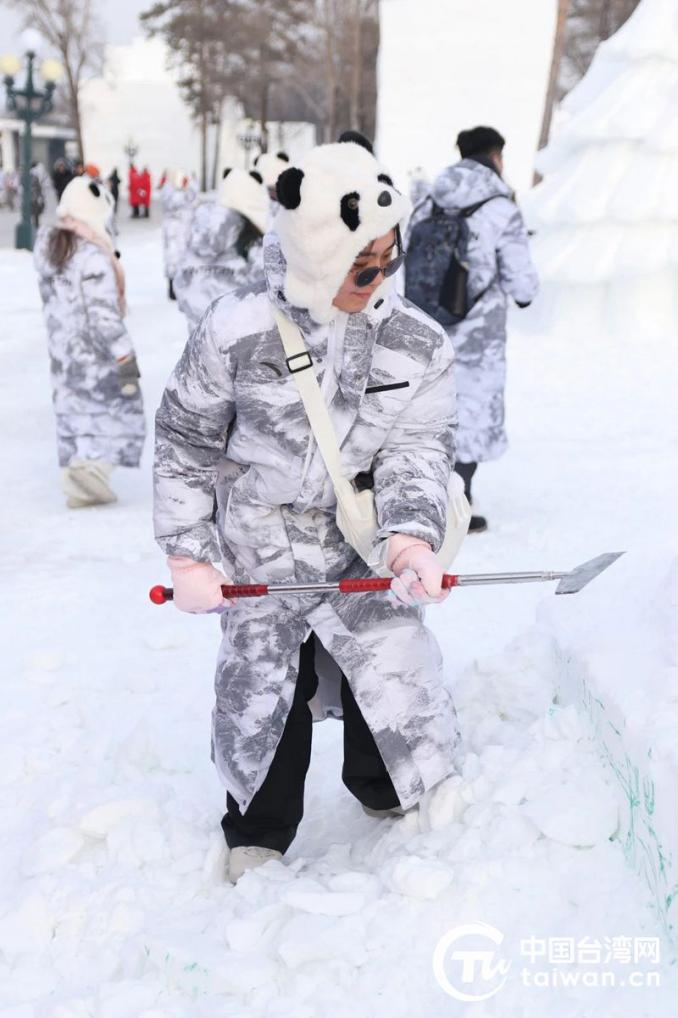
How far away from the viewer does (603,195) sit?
34.6 ft

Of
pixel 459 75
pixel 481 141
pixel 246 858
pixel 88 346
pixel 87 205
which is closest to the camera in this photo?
pixel 246 858

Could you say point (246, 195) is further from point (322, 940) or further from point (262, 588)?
point (322, 940)

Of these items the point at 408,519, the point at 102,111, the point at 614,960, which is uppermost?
the point at 408,519

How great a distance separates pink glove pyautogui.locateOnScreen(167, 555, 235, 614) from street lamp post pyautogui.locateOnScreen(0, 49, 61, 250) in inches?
711

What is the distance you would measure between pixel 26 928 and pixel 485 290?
373cm

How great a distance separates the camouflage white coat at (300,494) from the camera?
2492 millimetres

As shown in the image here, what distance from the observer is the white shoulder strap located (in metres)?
2.46

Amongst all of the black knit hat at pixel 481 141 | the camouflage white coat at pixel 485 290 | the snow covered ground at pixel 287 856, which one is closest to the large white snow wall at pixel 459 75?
the black knit hat at pixel 481 141

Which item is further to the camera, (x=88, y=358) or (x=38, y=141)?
(x=38, y=141)

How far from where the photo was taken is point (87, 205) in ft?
19.5

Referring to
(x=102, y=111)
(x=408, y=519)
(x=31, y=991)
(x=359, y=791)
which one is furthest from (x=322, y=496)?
(x=102, y=111)

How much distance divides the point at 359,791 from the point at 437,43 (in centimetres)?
2069

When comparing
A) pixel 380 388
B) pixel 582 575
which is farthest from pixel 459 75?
pixel 380 388

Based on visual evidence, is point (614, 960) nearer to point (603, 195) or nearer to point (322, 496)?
point (322, 496)
